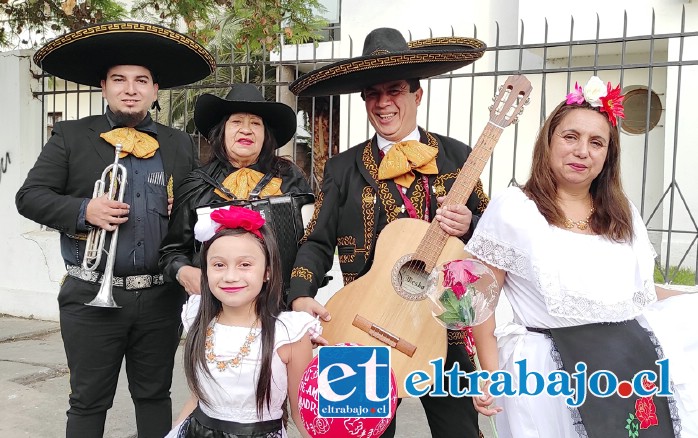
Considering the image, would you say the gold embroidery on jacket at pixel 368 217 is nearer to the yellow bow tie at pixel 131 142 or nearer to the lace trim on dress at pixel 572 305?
the lace trim on dress at pixel 572 305

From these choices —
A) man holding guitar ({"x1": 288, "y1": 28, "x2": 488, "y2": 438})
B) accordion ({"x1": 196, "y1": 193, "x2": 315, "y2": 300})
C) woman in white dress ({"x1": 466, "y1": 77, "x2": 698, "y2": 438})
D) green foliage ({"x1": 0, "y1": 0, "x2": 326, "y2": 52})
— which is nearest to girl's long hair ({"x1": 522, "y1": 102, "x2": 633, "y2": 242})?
woman in white dress ({"x1": 466, "y1": 77, "x2": 698, "y2": 438})

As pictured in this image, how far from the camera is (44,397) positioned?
4.70 meters

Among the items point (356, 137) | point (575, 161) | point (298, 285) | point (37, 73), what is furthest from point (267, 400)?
point (356, 137)

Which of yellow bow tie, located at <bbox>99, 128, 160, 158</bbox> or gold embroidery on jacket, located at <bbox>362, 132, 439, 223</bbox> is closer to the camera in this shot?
gold embroidery on jacket, located at <bbox>362, 132, 439, 223</bbox>

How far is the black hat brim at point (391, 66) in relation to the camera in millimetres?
2545

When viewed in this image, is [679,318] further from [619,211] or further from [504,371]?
[504,371]

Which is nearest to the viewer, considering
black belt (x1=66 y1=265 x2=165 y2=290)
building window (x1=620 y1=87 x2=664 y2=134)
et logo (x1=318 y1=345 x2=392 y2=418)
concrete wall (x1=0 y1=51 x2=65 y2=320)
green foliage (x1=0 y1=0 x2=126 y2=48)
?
et logo (x1=318 y1=345 x2=392 y2=418)

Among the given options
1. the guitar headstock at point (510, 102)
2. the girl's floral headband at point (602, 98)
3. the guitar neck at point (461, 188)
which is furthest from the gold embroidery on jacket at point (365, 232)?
the girl's floral headband at point (602, 98)

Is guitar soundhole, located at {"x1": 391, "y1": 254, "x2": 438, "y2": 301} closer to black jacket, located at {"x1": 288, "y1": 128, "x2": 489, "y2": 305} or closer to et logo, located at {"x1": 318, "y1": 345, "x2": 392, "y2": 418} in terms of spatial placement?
black jacket, located at {"x1": 288, "y1": 128, "x2": 489, "y2": 305}

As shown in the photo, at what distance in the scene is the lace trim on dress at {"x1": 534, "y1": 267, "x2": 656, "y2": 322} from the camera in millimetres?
2172

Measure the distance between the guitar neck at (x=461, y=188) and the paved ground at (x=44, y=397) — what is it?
2120 millimetres

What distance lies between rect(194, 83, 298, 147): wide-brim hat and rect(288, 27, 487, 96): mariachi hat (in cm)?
16

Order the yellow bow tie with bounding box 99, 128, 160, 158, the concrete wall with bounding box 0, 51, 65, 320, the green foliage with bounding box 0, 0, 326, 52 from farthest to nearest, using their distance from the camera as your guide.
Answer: the concrete wall with bounding box 0, 51, 65, 320, the green foliage with bounding box 0, 0, 326, 52, the yellow bow tie with bounding box 99, 128, 160, 158

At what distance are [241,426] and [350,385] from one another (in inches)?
26.7
